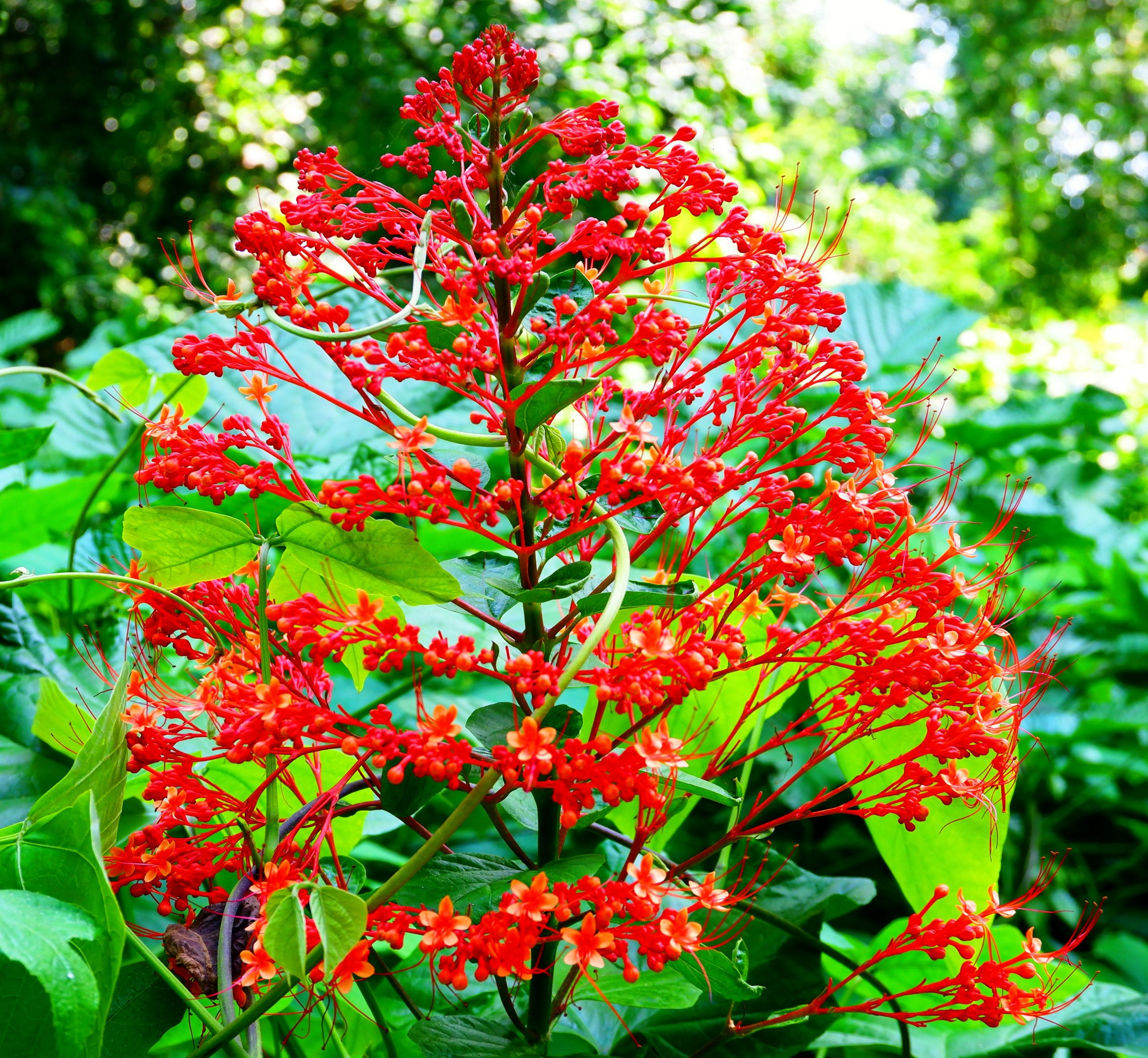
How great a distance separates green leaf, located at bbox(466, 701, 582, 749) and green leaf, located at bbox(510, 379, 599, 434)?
149 mm

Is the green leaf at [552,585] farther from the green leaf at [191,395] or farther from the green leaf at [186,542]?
the green leaf at [191,395]

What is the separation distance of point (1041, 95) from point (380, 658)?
9.31m

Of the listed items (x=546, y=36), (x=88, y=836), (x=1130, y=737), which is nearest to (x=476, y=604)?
(x=88, y=836)

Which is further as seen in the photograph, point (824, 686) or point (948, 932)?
point (824, 686)

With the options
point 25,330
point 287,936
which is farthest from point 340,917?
point 25,330

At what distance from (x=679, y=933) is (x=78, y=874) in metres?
0.29

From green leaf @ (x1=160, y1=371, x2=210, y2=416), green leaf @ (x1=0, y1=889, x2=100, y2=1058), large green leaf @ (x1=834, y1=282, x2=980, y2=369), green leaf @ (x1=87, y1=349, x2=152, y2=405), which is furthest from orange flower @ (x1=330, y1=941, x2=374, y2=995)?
large green leaf @ (x1=834, y1=282, x2=980, y2=369)

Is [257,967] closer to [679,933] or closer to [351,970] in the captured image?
[351,970]

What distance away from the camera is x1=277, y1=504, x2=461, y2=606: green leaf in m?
0.51

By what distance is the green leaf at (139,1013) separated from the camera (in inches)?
20.7

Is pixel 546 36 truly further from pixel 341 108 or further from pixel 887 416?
pixel 887 416

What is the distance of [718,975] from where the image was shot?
553 millimetres

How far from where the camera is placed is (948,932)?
0.57 m

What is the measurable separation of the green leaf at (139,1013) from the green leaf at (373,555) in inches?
9.4
